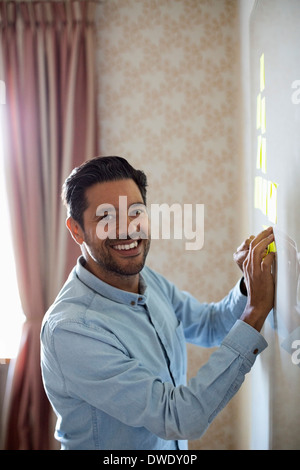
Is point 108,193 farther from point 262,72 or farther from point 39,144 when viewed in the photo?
point 39,144

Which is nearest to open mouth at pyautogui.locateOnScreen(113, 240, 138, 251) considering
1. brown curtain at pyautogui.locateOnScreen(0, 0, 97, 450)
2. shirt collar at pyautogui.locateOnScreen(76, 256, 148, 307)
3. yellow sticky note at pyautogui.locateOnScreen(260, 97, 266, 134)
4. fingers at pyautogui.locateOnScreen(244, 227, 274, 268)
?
shirt collar at pyautogui.locateOnScreen(76, 256, 148, 307)

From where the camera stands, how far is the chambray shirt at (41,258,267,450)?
1.10 m

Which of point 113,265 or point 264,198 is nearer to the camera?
point 113,265

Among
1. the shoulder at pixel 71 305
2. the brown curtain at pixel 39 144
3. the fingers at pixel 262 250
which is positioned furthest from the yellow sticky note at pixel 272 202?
the brown curtain at pixel 39 144

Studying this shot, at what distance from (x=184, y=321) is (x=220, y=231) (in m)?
0.85

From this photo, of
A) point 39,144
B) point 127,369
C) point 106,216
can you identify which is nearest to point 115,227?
point 106,216

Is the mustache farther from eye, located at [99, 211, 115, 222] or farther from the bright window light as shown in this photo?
the bright window light

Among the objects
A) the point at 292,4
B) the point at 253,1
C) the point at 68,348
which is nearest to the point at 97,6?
the point at 253,1

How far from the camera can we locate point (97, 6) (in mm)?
2334

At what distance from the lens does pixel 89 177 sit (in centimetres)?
132

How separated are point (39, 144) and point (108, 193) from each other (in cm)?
119

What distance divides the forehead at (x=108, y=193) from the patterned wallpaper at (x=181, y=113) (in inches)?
42.7

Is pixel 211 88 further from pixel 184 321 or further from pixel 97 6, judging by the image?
pixel 184 321

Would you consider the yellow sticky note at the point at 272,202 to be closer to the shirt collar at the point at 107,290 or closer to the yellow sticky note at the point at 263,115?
the yellow sticky note at the point at 263,115
